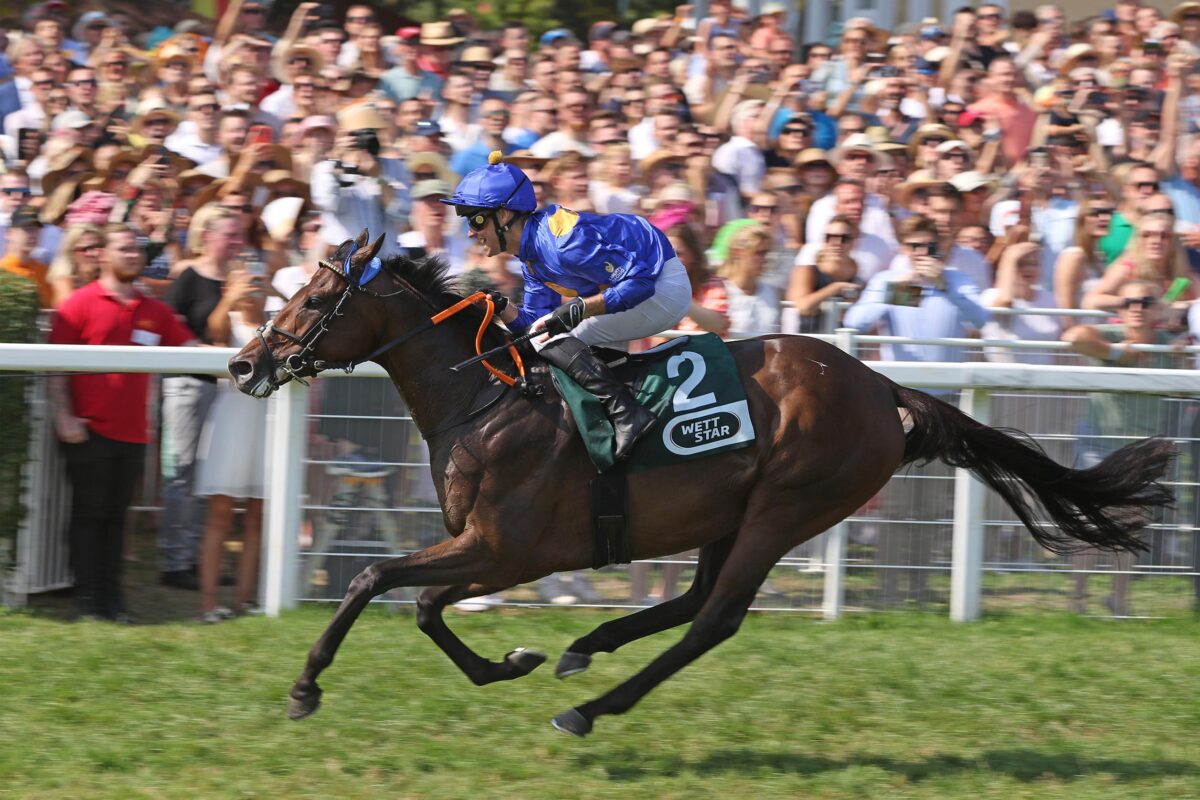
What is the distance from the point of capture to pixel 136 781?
450 cm

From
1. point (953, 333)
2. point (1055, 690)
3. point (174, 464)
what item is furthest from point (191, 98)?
point (1055, 690)

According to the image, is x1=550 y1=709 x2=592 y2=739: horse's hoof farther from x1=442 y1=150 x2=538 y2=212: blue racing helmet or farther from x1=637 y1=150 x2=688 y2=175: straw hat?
x1=637 y1=150 x2=688 y2=175: straw hat

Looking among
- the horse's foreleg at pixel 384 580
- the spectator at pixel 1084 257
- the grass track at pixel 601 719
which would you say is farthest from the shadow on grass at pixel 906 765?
the spectator at pixel 1084 257

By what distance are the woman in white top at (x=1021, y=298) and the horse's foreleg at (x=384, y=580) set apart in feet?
11.4

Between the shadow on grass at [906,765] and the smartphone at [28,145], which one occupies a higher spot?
the smartphone at [28,145]

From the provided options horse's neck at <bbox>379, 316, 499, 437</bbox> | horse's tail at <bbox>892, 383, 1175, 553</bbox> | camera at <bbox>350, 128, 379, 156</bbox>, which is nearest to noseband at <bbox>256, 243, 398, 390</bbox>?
horse's neck at <bbox>379, 316, 499, 437</bbox>

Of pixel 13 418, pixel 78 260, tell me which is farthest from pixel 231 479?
pixel 78 260

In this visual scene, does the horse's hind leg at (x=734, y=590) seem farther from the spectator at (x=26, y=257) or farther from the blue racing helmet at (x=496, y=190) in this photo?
the spectator at (x=26, y=257)

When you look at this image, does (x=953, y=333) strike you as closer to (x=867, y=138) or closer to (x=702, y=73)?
(x=867, y=138)

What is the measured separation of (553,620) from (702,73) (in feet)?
17.7

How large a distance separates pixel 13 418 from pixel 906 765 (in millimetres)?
3706

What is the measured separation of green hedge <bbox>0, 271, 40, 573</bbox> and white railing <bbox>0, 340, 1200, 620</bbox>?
0.07 m

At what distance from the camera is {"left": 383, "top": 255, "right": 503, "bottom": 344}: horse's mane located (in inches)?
203

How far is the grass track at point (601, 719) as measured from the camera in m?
4.63
